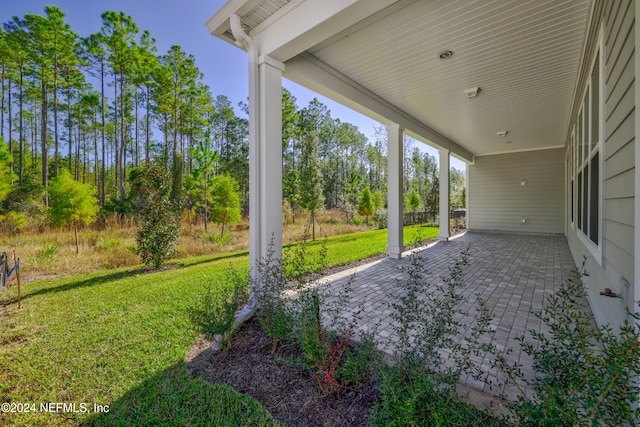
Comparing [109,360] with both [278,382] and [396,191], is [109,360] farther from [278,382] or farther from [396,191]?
[396,191]

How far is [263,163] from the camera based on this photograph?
3045mm

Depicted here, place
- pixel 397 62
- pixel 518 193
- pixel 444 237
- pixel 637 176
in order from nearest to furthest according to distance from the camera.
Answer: pixel 637 176
pixel 397 62
pixel 444 237
pixel 518 193

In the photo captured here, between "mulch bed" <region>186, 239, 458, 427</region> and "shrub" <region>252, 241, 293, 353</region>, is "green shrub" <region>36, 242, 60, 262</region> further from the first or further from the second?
"shrub" <region>252, 241, 293, 353</region>

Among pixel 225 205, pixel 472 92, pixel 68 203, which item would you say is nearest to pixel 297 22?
pixel 472 92

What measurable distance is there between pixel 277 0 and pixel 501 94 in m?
4.25

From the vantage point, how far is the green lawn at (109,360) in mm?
1817

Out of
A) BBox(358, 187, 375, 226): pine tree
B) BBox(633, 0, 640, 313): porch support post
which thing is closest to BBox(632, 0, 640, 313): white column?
BBox(633, 0, 640, 313): porch support post

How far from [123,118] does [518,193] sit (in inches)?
704

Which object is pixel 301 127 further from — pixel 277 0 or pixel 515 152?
pixel 277 0

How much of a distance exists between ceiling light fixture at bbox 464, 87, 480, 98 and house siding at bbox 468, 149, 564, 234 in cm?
672

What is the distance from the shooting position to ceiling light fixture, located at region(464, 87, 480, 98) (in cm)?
463

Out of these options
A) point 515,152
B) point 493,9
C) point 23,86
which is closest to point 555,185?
point 515,152

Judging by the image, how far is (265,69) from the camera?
3082 millimetres

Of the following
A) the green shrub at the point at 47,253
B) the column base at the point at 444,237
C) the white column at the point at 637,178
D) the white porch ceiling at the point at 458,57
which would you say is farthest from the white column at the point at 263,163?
the column base at the point at 444,237
